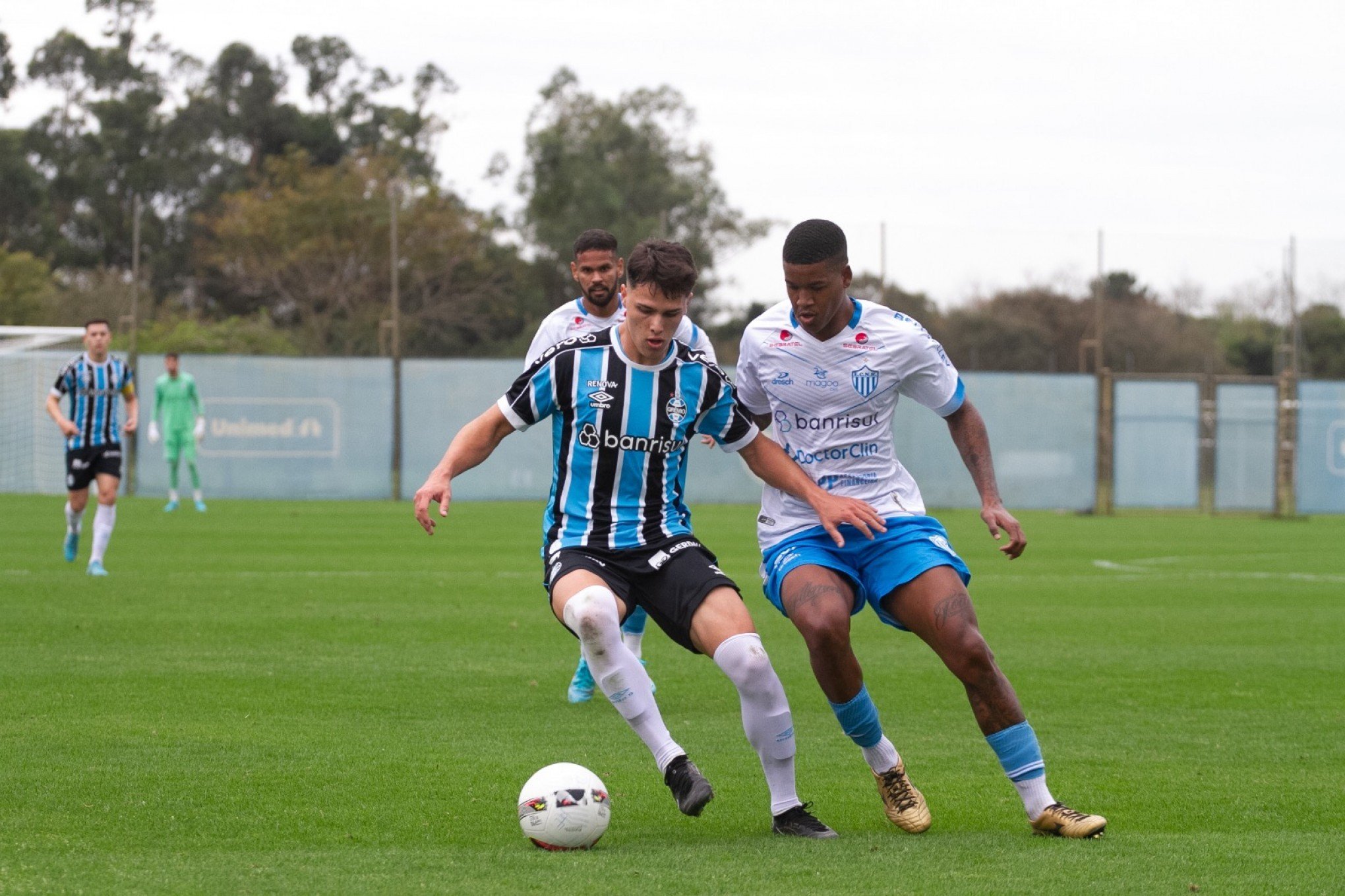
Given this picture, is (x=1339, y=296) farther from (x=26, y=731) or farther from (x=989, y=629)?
(x=26, y=731)

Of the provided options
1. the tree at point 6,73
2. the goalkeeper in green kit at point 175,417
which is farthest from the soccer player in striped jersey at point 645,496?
the tree at point 6,73

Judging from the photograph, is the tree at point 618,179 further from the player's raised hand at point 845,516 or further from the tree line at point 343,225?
the player's raised hand at point 845,516

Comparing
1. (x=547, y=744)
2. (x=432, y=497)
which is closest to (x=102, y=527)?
(x=547, y=744)

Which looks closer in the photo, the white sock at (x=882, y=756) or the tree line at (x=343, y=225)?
the white sock at (x=882, y=756)

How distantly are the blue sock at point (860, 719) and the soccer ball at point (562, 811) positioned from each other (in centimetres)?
98

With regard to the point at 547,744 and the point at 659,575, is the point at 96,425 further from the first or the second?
the point at 659,575

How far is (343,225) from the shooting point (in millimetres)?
46469

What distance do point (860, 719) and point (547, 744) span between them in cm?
179

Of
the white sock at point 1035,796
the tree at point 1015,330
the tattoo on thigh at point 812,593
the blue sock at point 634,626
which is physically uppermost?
the tree at point 1015,330

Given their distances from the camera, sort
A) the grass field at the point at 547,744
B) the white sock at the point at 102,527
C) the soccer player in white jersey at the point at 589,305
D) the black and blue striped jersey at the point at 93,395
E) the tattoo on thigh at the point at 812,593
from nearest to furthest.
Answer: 1. the grass field at the point at 547,744
2. the tattoo on thigh at the point at 812,593
3. the soccer player in white jersey at the point at 589,305
4. the white sock at the point at 102,527
5. the black and blue striped jersey at the point at 93,395

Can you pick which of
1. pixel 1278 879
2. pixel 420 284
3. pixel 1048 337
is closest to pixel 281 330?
pixel 420 284

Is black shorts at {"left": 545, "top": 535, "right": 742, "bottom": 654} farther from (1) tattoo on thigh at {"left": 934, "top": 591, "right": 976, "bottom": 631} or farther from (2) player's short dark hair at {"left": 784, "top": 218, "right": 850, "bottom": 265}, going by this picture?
(2) player's short dark hair at {"left": 784, "top": 218, "right": 850, "bottom": 265}

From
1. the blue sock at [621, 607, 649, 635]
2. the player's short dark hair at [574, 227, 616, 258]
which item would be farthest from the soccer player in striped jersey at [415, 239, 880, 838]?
the blue sock at [621, 607, 649, 635]

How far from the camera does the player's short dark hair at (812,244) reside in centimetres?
548
